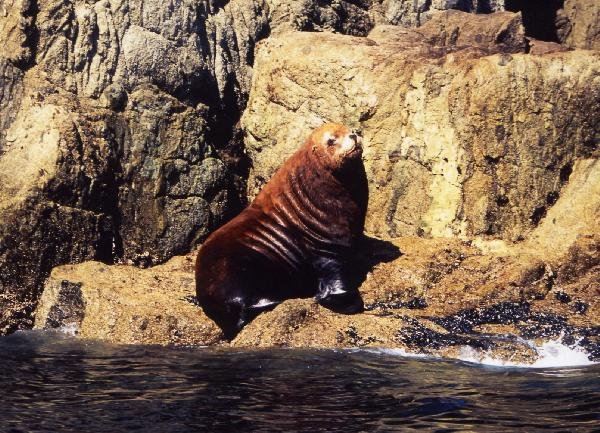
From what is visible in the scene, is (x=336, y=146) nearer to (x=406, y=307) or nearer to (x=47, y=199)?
(x=406, y=307)

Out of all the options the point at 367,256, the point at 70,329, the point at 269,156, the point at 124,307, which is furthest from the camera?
the point at 269,156

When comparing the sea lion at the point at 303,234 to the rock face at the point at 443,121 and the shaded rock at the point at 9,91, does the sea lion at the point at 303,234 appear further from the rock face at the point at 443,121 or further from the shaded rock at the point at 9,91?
the shaded rock at the point at 9,91

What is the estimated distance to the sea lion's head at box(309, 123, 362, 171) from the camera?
27.4 feet

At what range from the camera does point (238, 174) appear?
10305 millimetres

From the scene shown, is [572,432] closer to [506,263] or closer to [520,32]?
[506,263]

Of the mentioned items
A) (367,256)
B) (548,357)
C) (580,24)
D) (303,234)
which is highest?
(580,24)

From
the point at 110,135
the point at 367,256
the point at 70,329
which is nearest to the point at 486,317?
the point at 367,256

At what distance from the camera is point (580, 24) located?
1308 centimetres

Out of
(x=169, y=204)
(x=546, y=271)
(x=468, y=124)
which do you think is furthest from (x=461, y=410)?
(x=169, y=204)

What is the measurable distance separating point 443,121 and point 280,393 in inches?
174

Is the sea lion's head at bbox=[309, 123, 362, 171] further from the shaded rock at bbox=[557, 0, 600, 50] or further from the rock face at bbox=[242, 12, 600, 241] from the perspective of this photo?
the shaded rock at bbox=[557, 0, 600, 50]

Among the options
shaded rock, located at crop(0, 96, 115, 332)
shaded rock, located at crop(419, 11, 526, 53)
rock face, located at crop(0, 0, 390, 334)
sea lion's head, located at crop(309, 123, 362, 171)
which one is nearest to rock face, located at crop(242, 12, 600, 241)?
shaded rock, located at crop(419, 11, 526, 53)

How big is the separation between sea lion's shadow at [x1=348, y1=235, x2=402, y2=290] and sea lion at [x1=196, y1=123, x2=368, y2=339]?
0.36 feet

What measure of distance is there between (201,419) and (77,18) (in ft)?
18.9
